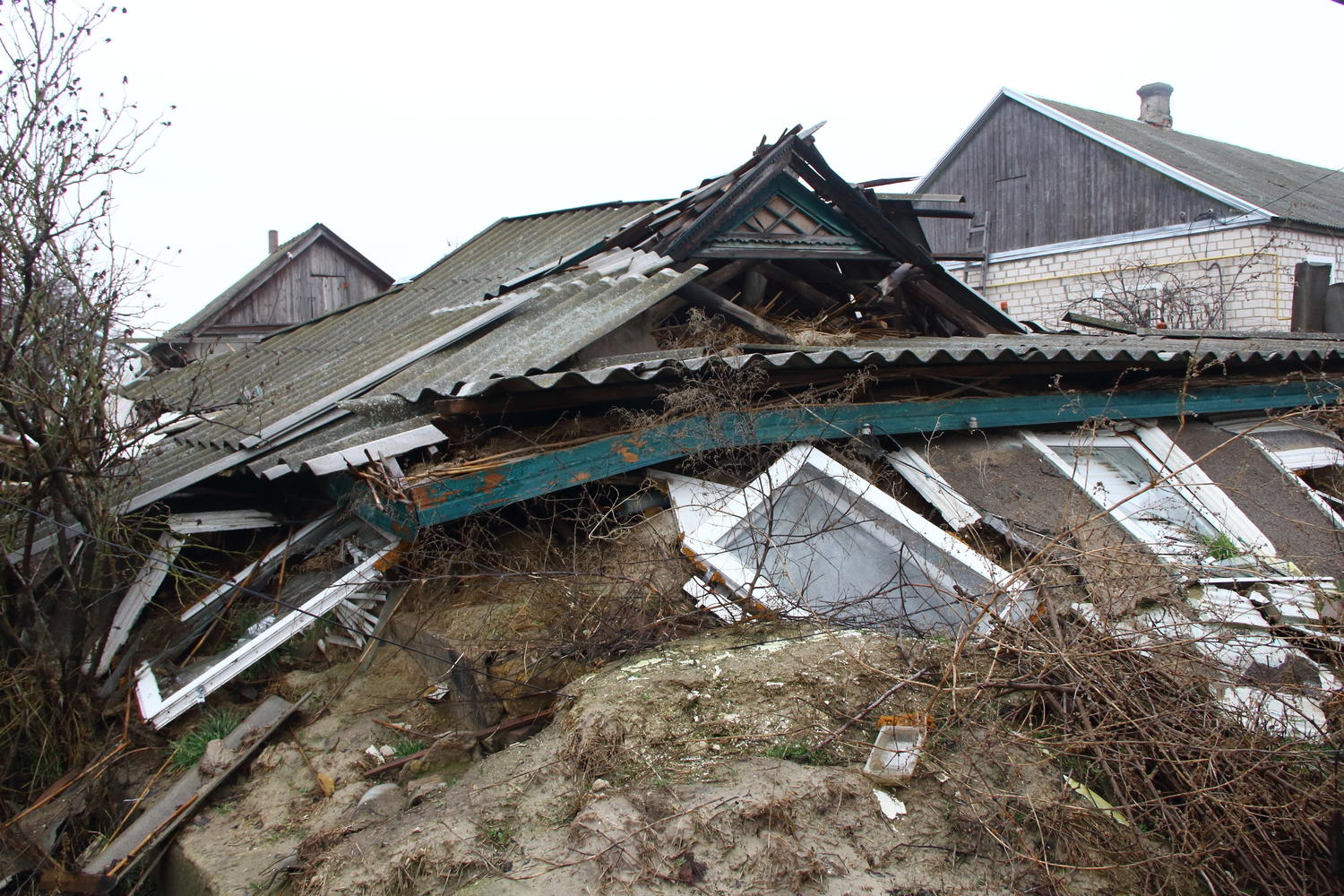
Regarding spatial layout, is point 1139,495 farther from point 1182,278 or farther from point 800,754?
point 1182,278

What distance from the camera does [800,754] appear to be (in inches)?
116

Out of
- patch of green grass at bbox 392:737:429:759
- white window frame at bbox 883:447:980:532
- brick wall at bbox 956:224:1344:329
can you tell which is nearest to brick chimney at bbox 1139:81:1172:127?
brick wall at bbox 956:224:1344:329

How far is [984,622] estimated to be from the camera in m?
3.80

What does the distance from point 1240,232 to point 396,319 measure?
53.3ft

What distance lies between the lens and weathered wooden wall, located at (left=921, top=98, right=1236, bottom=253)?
17922 millimetres

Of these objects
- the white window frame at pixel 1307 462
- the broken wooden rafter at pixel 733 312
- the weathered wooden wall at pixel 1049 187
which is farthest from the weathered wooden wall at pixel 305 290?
the white window frame at pixel 1307 462

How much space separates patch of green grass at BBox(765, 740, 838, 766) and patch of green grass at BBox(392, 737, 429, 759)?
5.39 feet

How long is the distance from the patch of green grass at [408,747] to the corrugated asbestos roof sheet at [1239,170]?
17.9 metres

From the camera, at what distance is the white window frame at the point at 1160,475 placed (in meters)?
4.88

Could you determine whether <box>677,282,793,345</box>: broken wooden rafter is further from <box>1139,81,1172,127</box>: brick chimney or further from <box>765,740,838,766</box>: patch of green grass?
<box>1139,81,1172,127</box>: brick chimney

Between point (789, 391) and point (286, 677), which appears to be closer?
point (286, 677)

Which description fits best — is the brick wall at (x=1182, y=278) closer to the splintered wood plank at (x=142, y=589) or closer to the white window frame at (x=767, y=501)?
the white window frame at (x=767, y=501)

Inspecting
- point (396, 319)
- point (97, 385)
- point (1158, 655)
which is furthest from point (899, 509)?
point (396, 319)

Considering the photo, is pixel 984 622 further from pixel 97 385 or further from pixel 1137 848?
pixel 97 385
